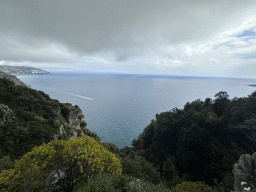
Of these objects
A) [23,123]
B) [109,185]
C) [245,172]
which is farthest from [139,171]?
[23,123]

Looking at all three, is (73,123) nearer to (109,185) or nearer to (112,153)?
(112,153)

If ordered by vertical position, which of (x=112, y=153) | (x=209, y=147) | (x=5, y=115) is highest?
(x=5, y=115)

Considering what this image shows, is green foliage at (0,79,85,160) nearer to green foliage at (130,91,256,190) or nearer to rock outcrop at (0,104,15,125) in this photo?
rock outcrop at (0,104,15,125)

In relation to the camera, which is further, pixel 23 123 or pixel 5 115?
pixel 23 123

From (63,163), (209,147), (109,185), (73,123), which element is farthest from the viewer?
(73,123)

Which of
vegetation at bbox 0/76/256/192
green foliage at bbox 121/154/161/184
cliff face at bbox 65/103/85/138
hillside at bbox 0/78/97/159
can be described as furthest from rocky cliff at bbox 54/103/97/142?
green foliage at bbox 121/154/161/184

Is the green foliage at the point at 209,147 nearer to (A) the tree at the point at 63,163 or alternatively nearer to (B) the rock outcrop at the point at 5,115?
(A) the tree at the point at 63,163

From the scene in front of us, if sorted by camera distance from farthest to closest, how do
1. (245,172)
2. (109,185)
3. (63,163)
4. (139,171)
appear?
1. (139,171)
2. (245,172)
3. (63,163)
4. (109,185)

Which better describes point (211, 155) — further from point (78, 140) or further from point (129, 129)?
point (129, 129)

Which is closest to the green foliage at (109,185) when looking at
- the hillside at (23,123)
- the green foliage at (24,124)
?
Answer: the green foliage at (24,124)

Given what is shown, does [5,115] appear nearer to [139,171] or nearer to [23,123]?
[23,123]

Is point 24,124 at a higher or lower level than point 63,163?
lower
